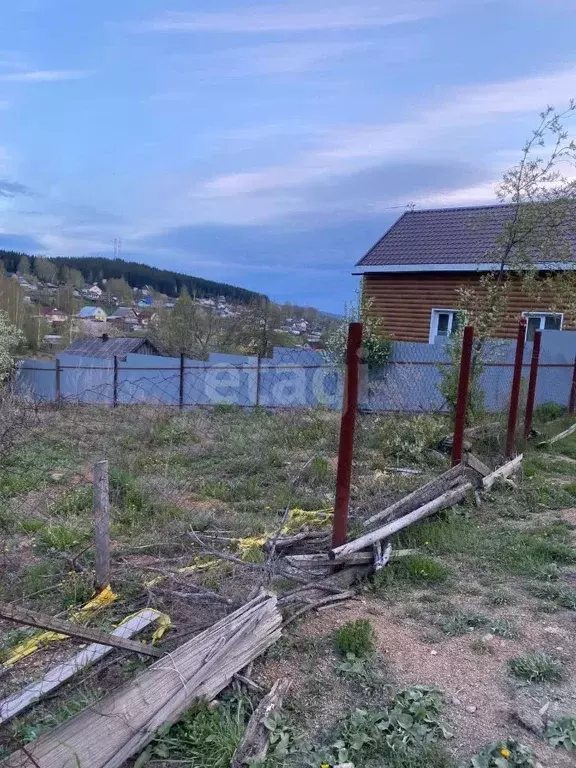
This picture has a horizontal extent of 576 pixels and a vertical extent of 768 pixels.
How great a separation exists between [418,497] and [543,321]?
33.6 ft

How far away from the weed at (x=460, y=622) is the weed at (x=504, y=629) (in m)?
0.06

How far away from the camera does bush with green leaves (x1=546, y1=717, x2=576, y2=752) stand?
2.16 metres

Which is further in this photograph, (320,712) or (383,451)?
(383,451)

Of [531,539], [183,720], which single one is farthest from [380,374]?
[183,720]

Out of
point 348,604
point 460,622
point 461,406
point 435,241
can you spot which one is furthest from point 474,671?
point 435,241

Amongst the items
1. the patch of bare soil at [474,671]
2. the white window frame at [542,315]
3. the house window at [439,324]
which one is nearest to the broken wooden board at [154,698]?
the patch of bare soil at [474,671]

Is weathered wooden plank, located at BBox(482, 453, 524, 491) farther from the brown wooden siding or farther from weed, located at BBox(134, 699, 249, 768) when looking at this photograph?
the brown wooden siding

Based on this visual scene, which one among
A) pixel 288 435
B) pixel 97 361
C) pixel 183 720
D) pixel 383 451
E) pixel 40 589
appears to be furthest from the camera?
pixel 97 361

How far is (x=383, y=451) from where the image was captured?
7.08 metres

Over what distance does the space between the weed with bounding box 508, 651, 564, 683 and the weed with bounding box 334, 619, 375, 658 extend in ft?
2.19

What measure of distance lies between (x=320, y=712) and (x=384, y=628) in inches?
29.8

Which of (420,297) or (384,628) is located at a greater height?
(420,297)

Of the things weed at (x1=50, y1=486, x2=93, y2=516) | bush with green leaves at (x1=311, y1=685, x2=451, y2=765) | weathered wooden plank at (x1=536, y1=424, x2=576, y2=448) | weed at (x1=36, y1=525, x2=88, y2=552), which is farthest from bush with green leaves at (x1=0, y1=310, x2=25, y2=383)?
bush with green leaves at (x1=311, y1=685, x2=451, y2=765)

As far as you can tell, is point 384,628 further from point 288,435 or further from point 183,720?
point 288,435
